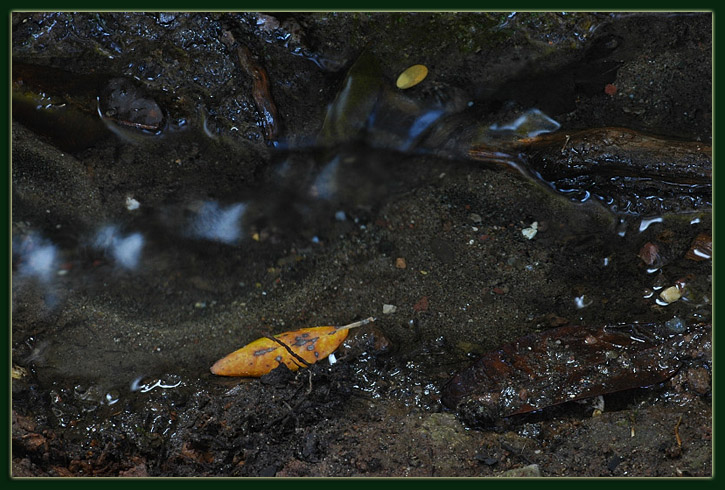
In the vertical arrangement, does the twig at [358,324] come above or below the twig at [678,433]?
above

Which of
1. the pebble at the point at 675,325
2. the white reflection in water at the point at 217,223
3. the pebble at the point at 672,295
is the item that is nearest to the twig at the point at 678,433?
the pebble at the point at 675,325

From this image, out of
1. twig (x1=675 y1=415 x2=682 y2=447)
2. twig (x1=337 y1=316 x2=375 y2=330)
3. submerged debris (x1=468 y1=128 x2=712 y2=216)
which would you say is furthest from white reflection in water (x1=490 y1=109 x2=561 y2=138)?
twig (x1=675 y1=415 x2=682 y2=447)

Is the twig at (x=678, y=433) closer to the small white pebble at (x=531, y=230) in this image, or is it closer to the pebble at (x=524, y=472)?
the pebble at (x=524, y=472)

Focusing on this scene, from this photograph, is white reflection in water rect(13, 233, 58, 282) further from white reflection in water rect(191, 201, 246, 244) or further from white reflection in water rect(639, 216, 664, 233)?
white reflection in water rect(639, 216, 664, 233)

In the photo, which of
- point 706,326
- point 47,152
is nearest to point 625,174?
point 706,326

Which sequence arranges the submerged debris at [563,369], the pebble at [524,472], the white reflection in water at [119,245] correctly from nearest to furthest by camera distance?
the pebble at [524,472], the submerged debris at [563,369], the white reflection in water at [119,245]

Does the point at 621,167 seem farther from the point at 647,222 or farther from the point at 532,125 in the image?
the point at 532,125
